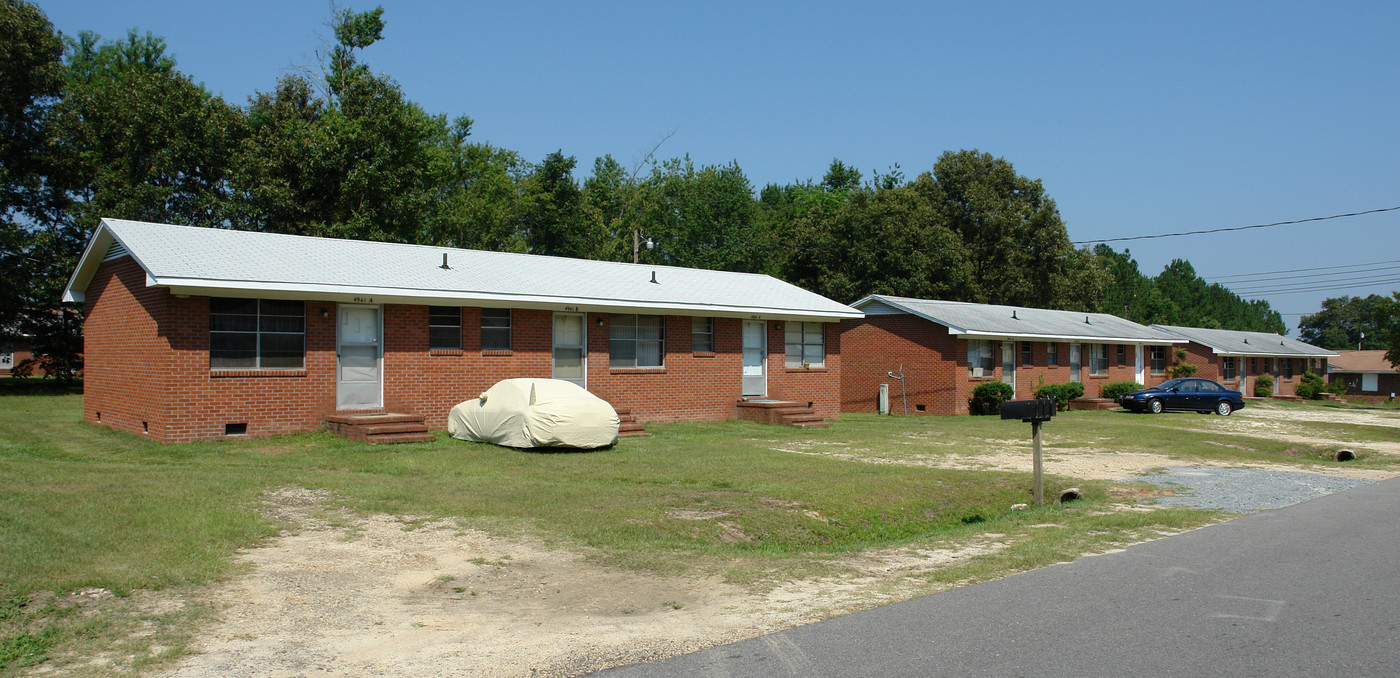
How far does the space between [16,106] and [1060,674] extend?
3922cm

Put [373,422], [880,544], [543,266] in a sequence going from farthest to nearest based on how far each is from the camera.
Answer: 1. [543,266]
2. [373,422]
3. [880,544]

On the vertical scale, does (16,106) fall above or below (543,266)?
above

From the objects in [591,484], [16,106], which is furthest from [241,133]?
[591,484]

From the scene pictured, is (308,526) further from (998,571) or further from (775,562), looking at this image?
(998,571)

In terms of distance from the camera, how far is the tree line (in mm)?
32750

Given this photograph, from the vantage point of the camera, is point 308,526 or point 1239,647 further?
point 308,526

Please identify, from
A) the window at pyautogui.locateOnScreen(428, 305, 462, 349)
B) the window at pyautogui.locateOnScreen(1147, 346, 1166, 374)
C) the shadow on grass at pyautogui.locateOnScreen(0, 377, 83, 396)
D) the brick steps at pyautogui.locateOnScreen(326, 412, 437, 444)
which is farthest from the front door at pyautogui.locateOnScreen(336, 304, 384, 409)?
the window at pyautogui.locateOnScreen(1147, 346, 1166, 374)

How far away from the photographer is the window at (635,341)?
74.5ft

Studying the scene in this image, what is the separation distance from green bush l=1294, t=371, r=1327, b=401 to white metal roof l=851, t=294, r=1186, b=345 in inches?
675

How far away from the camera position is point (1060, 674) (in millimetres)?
5160

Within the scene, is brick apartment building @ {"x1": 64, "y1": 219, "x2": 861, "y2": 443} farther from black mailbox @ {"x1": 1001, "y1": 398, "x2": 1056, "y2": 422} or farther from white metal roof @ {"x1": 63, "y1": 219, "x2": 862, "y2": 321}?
black mailbox @ {"x1": 1001, "y1": 398, "x2": 1056, "y2": 422}

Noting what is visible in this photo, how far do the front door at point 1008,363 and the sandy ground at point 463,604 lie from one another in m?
26.0

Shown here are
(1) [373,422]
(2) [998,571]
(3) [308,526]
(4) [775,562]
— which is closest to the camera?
(2) [998,571]

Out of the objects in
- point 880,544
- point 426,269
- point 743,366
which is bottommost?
point 880,544
